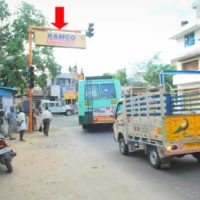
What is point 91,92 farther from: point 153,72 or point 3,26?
point 153,72

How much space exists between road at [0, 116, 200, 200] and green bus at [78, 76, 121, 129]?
6957 millimetres

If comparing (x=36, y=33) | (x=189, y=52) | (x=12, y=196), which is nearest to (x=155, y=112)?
(x=12, y=196)

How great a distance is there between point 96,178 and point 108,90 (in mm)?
11417

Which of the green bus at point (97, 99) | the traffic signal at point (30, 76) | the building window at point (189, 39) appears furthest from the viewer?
the building window at point (189, 39)

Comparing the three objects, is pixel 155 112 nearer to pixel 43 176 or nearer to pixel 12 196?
pixel 43 176

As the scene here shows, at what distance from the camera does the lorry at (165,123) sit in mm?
7492

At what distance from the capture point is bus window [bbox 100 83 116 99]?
719 inches

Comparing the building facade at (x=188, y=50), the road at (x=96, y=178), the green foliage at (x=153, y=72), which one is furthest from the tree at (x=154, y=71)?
the road at (x=96, y=178)

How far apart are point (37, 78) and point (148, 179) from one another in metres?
29.9

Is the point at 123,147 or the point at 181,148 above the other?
the point at 181,148

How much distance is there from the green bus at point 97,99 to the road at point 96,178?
22.8 ft

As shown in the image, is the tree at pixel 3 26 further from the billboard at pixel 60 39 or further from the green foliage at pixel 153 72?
the green foliage at pixel 153 72

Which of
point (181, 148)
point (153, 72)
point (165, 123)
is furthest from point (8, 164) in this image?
point (153, 72)

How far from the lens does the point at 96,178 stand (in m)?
7.25
